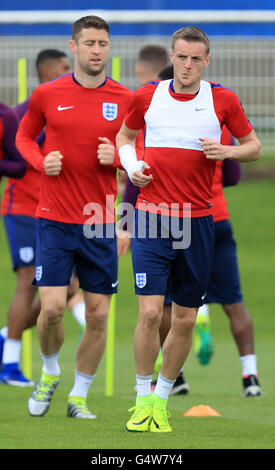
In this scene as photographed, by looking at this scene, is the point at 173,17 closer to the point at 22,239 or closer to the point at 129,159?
the point at 22,239

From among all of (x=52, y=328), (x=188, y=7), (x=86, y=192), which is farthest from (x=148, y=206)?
(x=188, y=7)

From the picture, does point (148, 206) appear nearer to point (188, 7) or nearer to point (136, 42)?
point (136, 42)

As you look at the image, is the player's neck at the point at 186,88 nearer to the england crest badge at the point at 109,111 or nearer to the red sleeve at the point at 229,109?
the red sleeve at the point at 229,109

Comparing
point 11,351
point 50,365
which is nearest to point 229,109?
point 50,365

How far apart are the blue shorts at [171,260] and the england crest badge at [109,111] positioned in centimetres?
86

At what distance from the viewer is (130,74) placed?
13.9m

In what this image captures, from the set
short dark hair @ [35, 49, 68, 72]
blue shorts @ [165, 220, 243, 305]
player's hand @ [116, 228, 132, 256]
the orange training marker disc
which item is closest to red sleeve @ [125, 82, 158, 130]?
player's hand @ [116, 228, 132, 256]

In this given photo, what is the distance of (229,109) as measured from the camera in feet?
21.4

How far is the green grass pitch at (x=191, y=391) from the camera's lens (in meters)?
6.21

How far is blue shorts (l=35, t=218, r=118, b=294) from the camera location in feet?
23.2

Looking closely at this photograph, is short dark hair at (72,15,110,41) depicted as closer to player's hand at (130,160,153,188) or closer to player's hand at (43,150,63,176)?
player's hand at (43,150,63,176)

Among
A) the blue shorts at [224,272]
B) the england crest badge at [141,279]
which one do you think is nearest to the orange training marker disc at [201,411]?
the england crest badge at [141,279]

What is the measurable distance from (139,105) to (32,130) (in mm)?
1001

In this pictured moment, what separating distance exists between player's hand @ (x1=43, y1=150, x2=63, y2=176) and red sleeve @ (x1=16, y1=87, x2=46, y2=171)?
0.25ft
